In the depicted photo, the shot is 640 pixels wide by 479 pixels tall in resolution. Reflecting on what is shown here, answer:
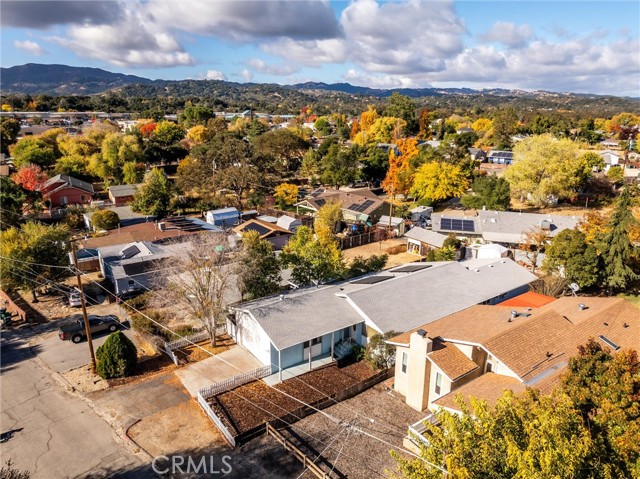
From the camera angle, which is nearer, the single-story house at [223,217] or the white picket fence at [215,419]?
the white picket fence at [215,419]

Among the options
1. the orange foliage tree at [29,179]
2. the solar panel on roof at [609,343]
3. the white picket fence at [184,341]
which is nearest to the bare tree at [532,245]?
the solar panel on roof at [609,343]

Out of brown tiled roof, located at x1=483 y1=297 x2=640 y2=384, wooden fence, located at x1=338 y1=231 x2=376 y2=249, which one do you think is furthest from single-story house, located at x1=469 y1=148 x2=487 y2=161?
brown tiled roof, located at x1=483 y1=297 x2=640 y2=384

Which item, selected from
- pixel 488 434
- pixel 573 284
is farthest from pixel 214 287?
pixel 573 284

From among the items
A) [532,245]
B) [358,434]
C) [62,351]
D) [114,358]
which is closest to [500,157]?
[532,245]

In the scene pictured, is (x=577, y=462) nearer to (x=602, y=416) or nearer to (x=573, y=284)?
(x=602, y=416)

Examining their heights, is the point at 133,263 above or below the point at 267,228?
below

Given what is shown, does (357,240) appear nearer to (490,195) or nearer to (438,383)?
Result: (490,195)

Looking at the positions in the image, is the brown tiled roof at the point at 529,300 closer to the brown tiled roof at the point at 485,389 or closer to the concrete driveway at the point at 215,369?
the brown tiled roof at the point at 485,389
